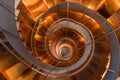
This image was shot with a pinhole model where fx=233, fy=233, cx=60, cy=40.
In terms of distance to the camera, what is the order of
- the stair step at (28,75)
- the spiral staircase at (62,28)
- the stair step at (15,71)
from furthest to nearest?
the spiral staircase at (62,28)
the stair step at (28,75)
the stair step at (15,71)

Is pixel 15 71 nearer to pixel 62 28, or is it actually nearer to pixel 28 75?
pixel 28 75

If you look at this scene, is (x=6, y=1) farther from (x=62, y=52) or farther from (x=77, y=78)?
(x=62, y=52)

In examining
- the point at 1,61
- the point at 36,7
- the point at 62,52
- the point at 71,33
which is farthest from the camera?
the point at 62,52

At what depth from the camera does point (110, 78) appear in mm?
5348

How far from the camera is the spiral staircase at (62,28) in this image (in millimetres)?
4625

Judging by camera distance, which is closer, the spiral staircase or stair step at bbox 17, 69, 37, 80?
stair step at bbox 17, 69, 37, 80

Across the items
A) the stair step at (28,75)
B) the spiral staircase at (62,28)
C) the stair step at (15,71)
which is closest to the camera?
the stair step at (15,71)

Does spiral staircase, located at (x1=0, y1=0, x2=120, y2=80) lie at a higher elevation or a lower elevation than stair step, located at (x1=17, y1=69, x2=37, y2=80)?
higher

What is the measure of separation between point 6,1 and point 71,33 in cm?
288

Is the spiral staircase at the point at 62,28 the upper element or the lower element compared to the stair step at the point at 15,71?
upper

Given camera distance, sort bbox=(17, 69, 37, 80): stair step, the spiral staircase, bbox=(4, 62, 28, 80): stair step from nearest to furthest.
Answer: bbox=(4, 62, 28, 80): stair step < bbox=(17, 69, 37, 80): stair step < the spiral staircase

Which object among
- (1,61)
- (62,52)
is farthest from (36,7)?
(62,52)

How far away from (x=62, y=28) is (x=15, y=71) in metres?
2.65

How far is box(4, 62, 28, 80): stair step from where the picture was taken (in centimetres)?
408
